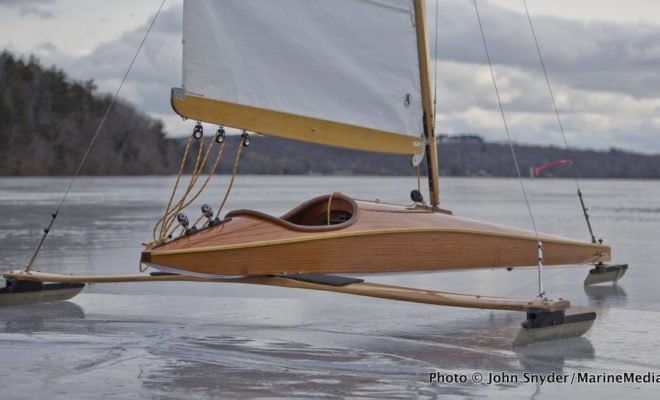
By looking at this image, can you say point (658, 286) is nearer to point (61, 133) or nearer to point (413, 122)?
point (413, 122)

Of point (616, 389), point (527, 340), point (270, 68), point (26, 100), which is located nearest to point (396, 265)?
point (527, 340)

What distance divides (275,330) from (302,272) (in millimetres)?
426

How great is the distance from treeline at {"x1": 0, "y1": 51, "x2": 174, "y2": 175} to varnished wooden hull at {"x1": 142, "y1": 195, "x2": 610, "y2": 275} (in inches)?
2318

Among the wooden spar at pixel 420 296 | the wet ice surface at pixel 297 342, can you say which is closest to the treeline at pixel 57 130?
the wet ice surface at pixel 297 342

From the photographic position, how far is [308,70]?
274 inches

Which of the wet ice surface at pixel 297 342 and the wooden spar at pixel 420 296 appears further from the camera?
the wooden spar at pixel 420 296

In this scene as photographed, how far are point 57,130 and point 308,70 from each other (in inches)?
2578

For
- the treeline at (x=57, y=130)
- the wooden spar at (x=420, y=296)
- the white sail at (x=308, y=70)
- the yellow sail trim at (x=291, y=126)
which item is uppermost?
the treeline at (x=57, y=130)

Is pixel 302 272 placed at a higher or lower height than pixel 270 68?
lower

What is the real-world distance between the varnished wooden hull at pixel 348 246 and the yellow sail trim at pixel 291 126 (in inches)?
19.6

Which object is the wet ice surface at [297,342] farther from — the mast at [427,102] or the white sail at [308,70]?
the white sail at [308,70]

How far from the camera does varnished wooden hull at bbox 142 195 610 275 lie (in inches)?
248

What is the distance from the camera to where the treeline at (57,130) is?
64.0 metres

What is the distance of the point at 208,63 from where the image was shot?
21.4 feet
